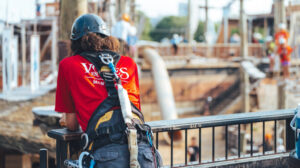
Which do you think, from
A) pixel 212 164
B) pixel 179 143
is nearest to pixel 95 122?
pixel 212 164

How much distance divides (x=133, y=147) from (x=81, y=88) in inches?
17.1

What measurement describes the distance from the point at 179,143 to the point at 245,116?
35.1 ft

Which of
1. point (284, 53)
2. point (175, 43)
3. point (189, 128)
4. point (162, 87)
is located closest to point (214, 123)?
point (189, 128)

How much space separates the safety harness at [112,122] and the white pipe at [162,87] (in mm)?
11923

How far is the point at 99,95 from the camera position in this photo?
2.04 metres

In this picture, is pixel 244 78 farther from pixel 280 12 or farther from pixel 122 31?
pixel 122 31

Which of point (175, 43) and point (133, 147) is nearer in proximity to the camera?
point (133, 147)

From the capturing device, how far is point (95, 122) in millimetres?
1985

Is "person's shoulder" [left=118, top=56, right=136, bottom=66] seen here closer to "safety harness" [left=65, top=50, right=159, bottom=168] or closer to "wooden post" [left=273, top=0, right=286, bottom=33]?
"safety harness" [left=65, top=50, right=159, bottom=168]

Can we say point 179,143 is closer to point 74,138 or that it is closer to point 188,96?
point 188,96

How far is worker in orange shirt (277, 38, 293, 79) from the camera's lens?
13266mm

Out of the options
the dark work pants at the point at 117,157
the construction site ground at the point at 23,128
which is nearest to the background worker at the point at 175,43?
the construction site ground at the point at 23,128

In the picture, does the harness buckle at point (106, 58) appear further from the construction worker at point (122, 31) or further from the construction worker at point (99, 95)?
the construction worker at point (122, 31)

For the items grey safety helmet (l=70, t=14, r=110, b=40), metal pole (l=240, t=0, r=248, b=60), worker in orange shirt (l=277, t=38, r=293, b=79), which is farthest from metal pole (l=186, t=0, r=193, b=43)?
grey safety helmet (l=70, t=14, r=110, b=40)
